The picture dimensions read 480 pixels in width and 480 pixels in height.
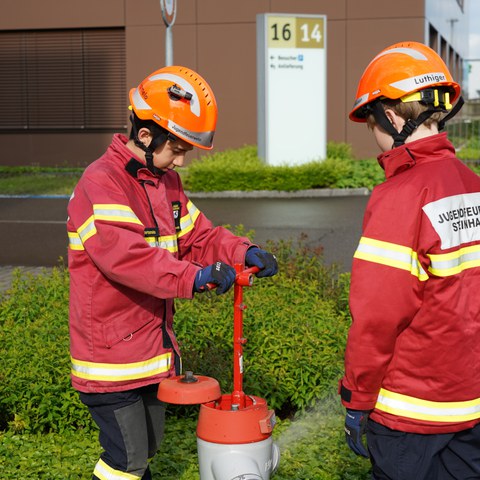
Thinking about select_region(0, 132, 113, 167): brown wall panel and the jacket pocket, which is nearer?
the jacket pocket

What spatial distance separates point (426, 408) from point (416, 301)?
337 mm

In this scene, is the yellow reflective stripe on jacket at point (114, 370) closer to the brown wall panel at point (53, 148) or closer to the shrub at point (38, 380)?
the shrub at point (38, 380)

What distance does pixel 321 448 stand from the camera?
16.4 feet

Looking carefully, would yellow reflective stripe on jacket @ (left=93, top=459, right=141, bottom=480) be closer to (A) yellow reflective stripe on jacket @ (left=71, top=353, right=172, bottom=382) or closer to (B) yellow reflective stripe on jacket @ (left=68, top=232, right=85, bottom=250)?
(A) yellow reflective stripe on jacket @ (left=71, top=353, right=172, bottom=382)

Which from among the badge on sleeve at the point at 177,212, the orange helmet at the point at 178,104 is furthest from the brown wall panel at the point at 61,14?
the orange helmet at the point at 178,104

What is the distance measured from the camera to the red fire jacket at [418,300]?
2.89 metres

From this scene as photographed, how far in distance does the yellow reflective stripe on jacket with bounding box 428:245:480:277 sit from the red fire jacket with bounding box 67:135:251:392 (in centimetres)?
94

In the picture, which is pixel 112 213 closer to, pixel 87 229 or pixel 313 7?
pixel 87 229

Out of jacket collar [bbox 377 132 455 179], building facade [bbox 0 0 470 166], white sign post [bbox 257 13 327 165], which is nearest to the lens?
jacket collar [bbox 377 132 455 179]

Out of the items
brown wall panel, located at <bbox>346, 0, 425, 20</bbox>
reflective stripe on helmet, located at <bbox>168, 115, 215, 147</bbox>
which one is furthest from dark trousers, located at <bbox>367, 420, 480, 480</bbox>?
brown wall panel, located at <bbox>346, 0, 425, 20</bbox>

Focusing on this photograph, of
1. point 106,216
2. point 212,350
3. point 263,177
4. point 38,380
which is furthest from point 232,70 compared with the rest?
point 106,216

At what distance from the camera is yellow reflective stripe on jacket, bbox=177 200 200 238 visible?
407 centimetres

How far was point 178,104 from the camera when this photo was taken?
3.69 m

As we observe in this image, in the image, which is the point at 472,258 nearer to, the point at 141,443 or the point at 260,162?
the point at 141,443
